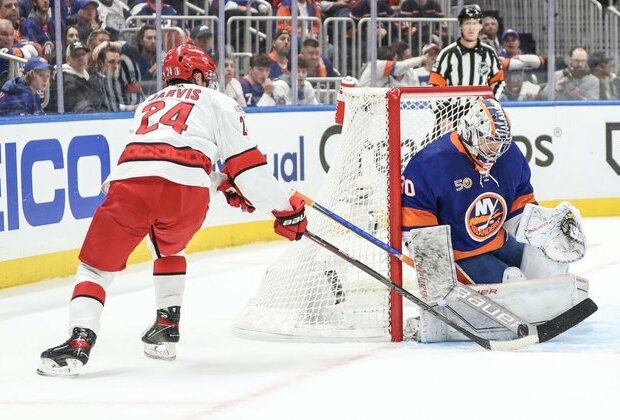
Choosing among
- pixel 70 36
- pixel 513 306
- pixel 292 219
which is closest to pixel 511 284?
pixel 513 306

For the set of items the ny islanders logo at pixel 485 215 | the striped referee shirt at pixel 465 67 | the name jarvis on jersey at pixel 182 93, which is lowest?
the ny islanders logo at pixel 485 215

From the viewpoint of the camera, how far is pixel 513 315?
4809mm

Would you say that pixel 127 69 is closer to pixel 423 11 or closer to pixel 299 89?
pixel 299 89

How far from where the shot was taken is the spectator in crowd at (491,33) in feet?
31.5

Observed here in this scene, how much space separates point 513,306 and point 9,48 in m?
3.08

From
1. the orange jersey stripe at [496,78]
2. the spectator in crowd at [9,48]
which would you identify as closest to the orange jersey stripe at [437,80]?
the orange jersey stripe at [496,78]

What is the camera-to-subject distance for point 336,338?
4914mm

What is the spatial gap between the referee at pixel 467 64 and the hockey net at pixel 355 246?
8.03 feet

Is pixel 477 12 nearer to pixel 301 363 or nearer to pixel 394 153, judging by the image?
pixel 394 153

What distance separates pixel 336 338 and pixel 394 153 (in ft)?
2.28

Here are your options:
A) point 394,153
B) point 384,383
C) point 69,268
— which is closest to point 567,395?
point 384,383

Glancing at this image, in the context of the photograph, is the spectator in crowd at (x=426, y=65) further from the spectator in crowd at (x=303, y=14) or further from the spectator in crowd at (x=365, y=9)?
the spectator in crowd at (x=303, y=14)

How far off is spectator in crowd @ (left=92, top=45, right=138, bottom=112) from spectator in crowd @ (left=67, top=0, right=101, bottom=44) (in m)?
0.16

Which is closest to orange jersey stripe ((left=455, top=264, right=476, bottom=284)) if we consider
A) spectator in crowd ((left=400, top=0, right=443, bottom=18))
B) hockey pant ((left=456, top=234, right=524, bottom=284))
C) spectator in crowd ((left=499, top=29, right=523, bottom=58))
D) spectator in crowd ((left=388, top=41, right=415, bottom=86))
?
hockey pant ((left=456, top=234, right=524, bottom=284))
